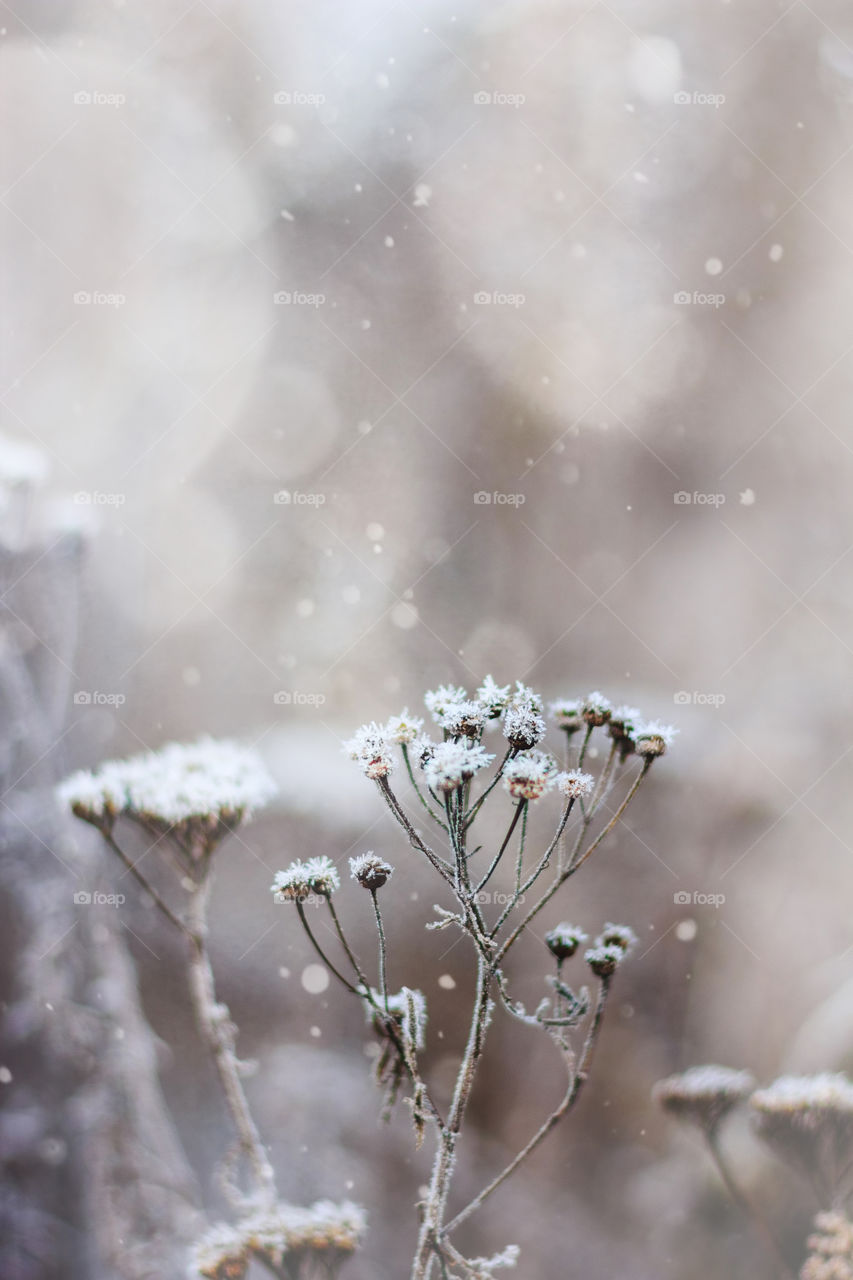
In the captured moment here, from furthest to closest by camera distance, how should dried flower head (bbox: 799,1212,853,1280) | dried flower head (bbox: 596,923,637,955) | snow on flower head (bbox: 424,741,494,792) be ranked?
dried flower head (bbox: 799,1212,853,1280), dried flower head (bbox: 596,923,637,955), snow on flower head (bbox: 424,741,494,792)

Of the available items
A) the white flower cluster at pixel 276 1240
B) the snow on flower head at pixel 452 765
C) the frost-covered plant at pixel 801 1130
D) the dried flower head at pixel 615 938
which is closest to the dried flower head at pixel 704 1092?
the frost-covered plant at pixel 801 1130

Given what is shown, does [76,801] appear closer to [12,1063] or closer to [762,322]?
[12,1063]

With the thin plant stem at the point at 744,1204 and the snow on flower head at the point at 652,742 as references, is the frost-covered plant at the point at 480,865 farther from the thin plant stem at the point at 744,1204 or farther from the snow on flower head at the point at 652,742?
the thin plant stem at the point at 744,1204

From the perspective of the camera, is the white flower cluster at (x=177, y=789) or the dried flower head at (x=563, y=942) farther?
the white flower cluster at (x=177, y=789)

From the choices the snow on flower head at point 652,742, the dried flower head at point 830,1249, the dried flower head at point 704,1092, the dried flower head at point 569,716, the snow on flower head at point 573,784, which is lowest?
the dried flower head at point 830,1249

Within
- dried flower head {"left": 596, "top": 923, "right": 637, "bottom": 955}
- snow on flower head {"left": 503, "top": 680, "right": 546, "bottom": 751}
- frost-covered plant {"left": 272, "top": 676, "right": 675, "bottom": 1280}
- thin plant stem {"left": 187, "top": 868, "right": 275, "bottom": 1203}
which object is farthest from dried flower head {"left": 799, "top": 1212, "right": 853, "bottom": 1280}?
snow on flower head {"left": 503, "top": 680, "right": 546, "bottom": 751}

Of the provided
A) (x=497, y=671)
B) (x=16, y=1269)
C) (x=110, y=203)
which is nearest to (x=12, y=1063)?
(x=16, y=1269)

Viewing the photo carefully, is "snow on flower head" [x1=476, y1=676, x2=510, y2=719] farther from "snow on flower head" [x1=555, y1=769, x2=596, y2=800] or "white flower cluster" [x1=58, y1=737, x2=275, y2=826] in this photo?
"white flower cluster" [x1=58, y1=737, x2=275, y2=826]
